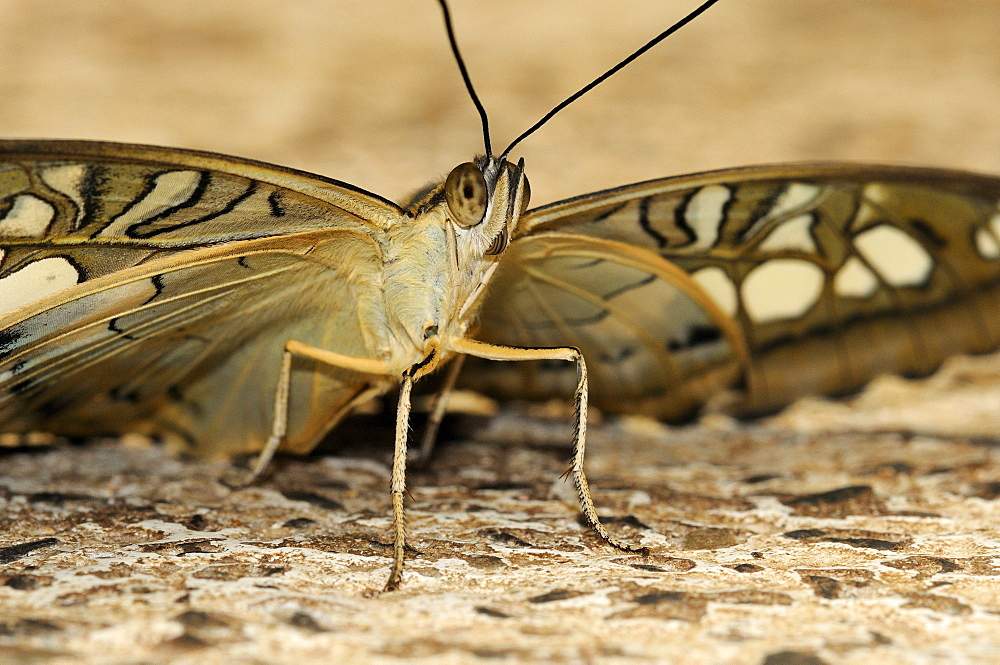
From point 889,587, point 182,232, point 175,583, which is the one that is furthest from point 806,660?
point 182,232

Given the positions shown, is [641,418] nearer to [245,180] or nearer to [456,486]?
[456,486]

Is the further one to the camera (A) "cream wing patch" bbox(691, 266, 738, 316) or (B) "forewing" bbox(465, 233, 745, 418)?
(A) "cream wing patch" bbox(691, 266, 738, 316)

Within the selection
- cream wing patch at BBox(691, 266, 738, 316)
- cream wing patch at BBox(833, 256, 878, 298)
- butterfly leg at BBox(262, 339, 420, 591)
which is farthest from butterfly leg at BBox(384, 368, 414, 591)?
cream wing patch at BBox(833, 256, 878, 298)

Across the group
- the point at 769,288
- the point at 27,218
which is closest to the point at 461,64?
the point at 27,218

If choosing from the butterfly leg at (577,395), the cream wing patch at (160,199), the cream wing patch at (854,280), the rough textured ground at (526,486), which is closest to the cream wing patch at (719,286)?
the cream wing patch at (854,280)

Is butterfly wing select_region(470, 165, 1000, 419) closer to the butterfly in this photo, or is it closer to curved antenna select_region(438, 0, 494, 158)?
the butterfly

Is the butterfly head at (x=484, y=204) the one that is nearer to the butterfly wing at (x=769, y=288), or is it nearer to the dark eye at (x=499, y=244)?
the dark eye at (x=499, y=244)
